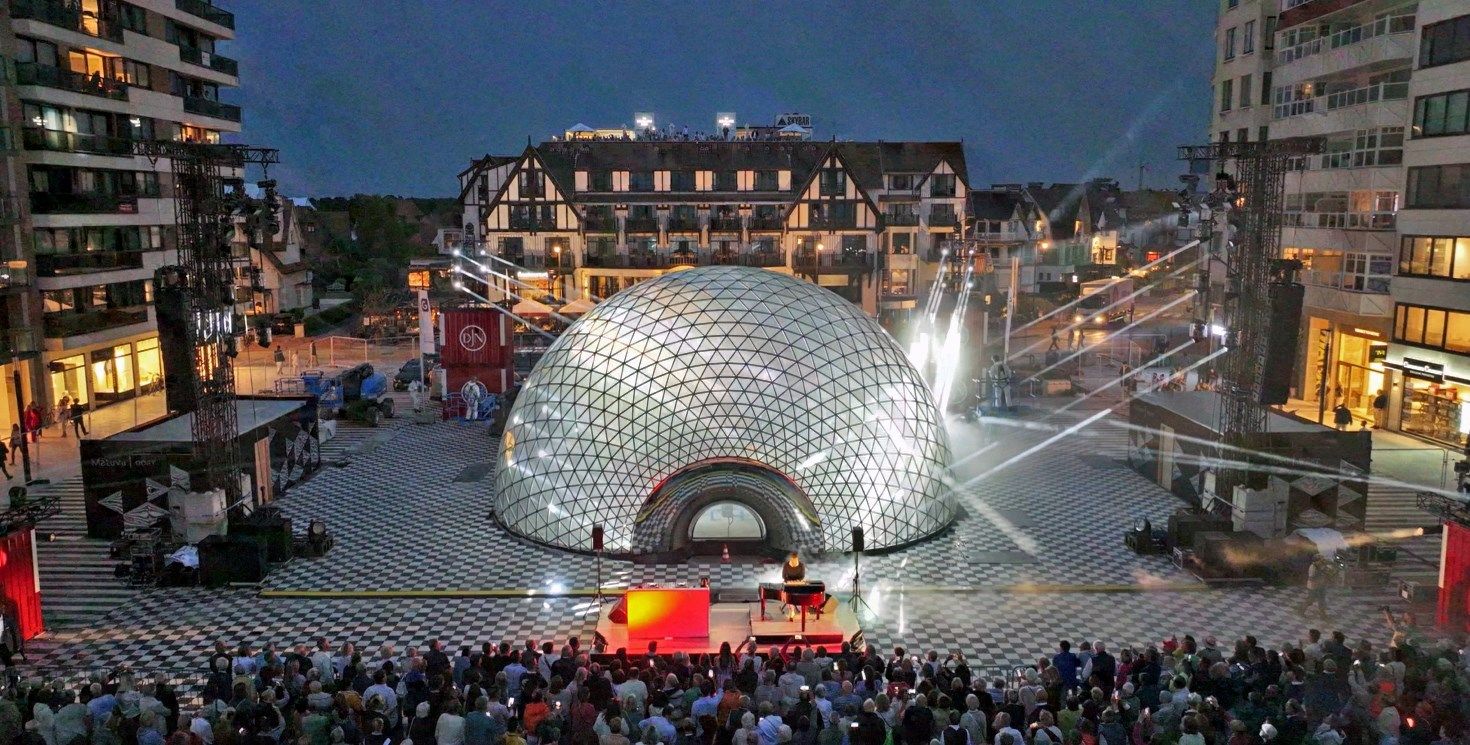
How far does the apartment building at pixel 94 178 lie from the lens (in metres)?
36.3

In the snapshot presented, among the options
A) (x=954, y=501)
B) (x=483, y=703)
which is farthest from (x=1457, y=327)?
(x=483, y=703)

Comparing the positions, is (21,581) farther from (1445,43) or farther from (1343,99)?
(1343,99)

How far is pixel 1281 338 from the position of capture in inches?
896

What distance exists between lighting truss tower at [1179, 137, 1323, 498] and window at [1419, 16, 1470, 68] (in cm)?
1166

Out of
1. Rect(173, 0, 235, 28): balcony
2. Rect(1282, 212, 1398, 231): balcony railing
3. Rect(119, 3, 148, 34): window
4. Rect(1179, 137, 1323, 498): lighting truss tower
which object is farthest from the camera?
Rect(173, 0, 235, 28): balcony

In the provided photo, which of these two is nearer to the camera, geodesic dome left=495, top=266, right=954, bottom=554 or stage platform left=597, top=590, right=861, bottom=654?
stage platform left=597, top=590, right=861, bottom=654

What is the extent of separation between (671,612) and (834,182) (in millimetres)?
46809

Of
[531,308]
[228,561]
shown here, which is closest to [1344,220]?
[228,561]

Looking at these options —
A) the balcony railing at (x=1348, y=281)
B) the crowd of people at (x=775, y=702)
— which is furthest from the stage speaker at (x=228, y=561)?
the balcony railing at (x=1348, y=281)

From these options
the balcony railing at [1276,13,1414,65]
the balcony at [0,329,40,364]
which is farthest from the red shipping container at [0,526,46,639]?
the balcony railing at [1276,13,1414,65]

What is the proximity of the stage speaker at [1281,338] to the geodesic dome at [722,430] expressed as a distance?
7.74 meters

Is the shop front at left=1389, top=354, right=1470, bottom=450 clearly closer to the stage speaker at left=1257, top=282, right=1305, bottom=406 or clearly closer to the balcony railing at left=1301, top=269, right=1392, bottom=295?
the balcony railing at left=1301, top=269, right=1392, bottom=295

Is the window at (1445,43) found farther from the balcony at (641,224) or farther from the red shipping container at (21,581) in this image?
the balcony at (641,224)

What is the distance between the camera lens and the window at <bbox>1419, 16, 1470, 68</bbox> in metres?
29.8
